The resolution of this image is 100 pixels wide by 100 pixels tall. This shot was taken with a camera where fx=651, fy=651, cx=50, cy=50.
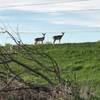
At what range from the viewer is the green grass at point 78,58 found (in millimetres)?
22891

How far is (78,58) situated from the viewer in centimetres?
2898

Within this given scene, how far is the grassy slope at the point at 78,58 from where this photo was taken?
2307cm

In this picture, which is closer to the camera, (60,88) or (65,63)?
(60,88)

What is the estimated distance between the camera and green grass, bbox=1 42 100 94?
22.9 m

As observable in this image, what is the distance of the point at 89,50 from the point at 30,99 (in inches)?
772

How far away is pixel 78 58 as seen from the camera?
2898 cm

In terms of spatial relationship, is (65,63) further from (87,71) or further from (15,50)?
(15,50)

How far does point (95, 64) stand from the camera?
83.3 ft

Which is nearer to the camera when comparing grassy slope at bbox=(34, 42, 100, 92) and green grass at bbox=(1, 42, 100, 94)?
green grass at bbox=(1, 42, 100, 94)

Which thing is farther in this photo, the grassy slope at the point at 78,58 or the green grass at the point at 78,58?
the grassy slope at the point at 78,58

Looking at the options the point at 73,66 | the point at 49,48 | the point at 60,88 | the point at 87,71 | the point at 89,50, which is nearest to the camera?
the point at 60,88

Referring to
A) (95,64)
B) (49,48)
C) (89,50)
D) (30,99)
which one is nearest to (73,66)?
(95,64)

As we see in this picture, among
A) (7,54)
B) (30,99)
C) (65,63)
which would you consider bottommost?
(30,99)

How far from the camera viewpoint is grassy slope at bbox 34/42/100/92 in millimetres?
23066
